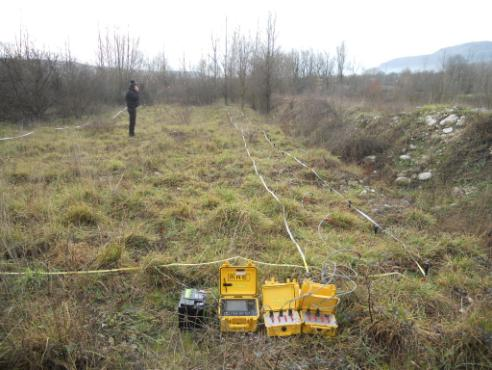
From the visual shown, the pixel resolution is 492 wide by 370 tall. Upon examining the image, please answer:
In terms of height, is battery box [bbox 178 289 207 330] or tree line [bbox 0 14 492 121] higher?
tree line [bbox 0 14 492 121]

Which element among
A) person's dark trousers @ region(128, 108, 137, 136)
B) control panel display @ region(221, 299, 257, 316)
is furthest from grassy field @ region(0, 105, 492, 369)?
person's dark trousers @ region(128, 108, 137, 136)

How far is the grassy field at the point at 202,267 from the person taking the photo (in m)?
2.14

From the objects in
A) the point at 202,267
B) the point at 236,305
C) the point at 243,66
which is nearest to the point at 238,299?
the point at 236,305

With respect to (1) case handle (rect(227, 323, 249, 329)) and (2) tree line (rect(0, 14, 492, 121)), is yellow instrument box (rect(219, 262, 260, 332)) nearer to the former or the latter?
(1) case handle (rect(227, 323, 249, 329))

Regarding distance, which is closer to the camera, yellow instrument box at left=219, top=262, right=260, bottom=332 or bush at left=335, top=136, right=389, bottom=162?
yellow instrument box at left=219, top=262, right=260, bottom=332

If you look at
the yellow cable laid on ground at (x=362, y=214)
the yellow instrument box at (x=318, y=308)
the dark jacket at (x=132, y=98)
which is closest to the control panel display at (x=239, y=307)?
the yellow instrument box at (x=318, y=308)

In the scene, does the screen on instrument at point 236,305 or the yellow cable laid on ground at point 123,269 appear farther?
the yellow cable laid on ground at point 123,269

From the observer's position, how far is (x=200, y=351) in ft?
7.38

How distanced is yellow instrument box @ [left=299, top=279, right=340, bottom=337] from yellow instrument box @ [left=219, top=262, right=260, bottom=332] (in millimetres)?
352

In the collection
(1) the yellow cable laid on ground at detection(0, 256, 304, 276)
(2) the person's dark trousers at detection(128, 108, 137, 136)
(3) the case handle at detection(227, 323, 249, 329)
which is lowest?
(3) the case handle at detection(227, 323, 249, 329)

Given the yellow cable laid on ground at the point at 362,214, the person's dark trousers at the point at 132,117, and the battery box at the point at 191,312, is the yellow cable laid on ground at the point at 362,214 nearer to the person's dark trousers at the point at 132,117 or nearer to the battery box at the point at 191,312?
the battery box at the point at 191,312

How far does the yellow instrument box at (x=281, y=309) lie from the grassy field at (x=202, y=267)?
85 mm

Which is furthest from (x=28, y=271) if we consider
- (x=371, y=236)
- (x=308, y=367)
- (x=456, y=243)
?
(x=456, y=243)

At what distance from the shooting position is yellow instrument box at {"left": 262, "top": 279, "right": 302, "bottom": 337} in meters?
2.31
